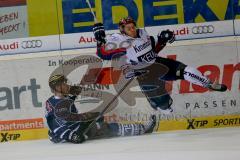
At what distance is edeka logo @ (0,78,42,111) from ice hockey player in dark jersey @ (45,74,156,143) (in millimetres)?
228

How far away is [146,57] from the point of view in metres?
7.13

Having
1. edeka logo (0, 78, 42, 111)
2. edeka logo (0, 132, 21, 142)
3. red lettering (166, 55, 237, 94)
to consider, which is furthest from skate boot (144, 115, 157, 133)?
edeka logo (0, 132, 21, 142)

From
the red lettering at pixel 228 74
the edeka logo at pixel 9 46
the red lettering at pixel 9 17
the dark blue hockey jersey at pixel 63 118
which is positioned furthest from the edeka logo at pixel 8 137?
the red lettering at pixel 228 74

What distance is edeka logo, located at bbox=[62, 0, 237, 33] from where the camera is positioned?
7.07 metres

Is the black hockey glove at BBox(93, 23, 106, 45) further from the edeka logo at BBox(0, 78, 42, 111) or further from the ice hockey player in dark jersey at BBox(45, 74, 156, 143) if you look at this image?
the edeka logo at BBox(0, 78, 42, 111)

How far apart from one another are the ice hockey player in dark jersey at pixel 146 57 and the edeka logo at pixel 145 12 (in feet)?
0.40

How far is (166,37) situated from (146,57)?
15.0 inches

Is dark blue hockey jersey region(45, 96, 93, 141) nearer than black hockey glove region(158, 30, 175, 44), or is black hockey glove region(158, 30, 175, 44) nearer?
dark blue hockey jersey region(45, 96, 93, 141)

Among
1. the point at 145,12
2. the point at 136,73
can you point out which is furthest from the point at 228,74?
the point at 145,12

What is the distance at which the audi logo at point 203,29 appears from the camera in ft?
23.2

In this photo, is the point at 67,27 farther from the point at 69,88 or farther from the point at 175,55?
the point at 175,55

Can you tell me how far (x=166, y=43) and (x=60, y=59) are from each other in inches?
57.6

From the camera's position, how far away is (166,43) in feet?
23.4

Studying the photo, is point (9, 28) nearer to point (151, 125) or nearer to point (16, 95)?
point (16, 95)
